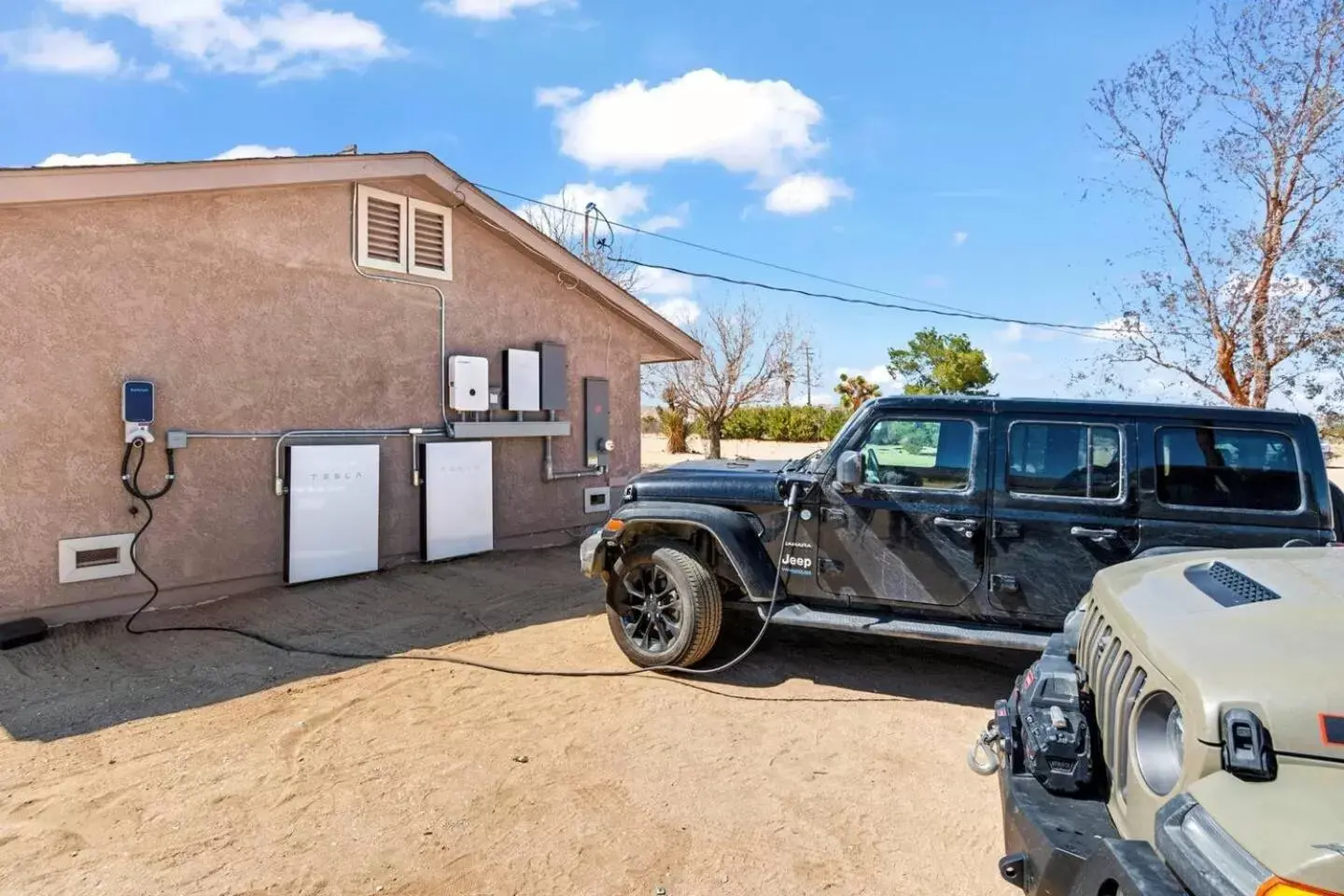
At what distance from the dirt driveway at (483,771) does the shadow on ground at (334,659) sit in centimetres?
3

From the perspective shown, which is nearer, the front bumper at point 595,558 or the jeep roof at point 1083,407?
the jeep roof at point 1083,407

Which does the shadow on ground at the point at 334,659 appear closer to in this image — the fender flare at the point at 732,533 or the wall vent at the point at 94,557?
the wall vent at the point at 94,557

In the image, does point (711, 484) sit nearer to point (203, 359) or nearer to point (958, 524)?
point (958, 524)

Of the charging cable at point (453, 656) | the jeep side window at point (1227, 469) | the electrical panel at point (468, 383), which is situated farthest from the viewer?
the electrical panel at point (468, 383)

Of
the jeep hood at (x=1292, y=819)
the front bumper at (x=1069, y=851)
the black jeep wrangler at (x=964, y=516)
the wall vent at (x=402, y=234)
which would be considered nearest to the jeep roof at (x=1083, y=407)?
the black jeep wrangler at (x=964, y=516)

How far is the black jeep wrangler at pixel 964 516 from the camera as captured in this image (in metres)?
4.23

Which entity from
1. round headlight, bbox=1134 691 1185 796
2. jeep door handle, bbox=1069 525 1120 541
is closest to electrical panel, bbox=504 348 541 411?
jeep door handle, bbox=1069 525 1120 541

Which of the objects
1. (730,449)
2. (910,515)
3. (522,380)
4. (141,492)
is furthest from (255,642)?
(730,449)

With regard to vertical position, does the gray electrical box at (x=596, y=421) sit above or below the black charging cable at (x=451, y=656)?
above

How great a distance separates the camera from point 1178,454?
434 centimetres

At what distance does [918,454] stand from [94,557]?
20.7 feet

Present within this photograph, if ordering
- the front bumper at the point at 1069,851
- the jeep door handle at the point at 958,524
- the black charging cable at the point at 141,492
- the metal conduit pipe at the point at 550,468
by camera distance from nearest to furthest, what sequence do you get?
the front bumper at the point at 1069,851
the jeep door handle at the point at 958,524
the black charging cable at the point at 141,492
the metal conduit pipe at the point at 550,468

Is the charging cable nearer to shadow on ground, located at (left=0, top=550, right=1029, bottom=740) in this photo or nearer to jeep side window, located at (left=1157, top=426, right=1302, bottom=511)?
shadow on ground, located at (left=0, top=550, right=1029, bottom=740)

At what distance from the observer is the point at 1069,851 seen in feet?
6.34
